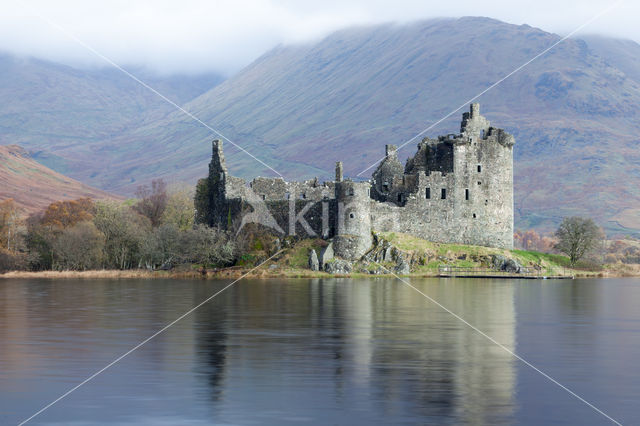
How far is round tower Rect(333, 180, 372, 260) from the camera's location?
81.3 meters

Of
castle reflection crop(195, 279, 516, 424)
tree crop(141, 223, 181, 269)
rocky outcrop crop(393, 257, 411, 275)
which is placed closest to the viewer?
castle reflection crop(195, 279, 516, 424)

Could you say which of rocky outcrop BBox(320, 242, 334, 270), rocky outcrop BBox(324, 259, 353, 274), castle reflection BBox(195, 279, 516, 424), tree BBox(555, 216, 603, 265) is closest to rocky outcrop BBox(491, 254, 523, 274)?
tree BBox(555, 216, 603, 265)

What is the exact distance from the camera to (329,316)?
44844 millimetres

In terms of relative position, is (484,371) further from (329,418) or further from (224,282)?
(224,282)

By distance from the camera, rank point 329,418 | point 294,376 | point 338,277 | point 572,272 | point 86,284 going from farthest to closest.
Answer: point 572,272
point 338,277
point 86,284
point 294,376
point 329,418

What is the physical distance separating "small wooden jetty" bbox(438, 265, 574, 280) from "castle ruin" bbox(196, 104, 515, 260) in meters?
4.34

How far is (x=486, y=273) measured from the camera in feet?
278

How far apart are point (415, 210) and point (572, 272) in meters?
19.9

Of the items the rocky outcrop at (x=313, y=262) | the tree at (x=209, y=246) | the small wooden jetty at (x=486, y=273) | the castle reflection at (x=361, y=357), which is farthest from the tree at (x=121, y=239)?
the castle reflection at (x=361, y=357)

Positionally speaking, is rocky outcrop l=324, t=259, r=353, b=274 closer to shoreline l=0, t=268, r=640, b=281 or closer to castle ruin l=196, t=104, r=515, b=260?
shoreline l=0, t=268, r=640, b=281

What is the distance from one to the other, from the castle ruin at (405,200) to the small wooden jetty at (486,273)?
4.34 meters

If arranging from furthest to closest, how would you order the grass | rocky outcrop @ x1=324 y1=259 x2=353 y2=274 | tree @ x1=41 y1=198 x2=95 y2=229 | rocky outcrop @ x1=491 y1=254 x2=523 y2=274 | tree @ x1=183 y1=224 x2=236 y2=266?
tree @ x1=41 y1=198 x2=95 y2=229, rocky outcrop @ x1=491 y1=254 x2=523 y2=274, tree @ x1=183 y1=224 x2=236 y2=266, the grass, rocky outcrop @ x1=324 y1=259 x2=353 y2=274

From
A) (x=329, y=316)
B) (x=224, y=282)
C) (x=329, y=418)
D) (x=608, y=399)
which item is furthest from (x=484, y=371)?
(x=224, y=282)

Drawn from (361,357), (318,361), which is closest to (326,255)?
(361,357)
